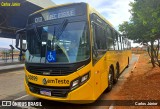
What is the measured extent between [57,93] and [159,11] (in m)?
6.10

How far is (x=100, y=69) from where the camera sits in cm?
678

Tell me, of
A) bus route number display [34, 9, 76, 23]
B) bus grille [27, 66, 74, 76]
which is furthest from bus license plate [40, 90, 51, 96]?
bus route number display [34, 9, 76, 23]

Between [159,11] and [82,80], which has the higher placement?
[159,11]

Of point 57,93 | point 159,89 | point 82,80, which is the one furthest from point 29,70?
point 159,89

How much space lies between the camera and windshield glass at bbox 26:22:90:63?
580 cm

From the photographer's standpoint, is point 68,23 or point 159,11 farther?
point 159,11

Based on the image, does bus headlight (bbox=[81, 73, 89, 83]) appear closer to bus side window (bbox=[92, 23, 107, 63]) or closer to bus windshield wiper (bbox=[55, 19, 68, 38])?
bus side window (bbox=[92, 23, 107, 63])

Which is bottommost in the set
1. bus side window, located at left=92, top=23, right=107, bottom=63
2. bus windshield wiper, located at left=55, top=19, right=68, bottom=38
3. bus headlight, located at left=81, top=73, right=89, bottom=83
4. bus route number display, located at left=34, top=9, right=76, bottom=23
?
bus headlight, located at left=81, top=73, right=89, bottom=83

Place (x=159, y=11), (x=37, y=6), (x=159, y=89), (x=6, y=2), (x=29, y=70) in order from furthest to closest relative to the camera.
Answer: (x=37, y=6) → (x=6, y=2) → (x=159, y=11) → (x=159, y=89) → (x=29, y=70)

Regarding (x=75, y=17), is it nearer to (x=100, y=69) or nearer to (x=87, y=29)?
(x=87, y=29)

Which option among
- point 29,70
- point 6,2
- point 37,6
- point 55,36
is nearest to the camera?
point 55,36

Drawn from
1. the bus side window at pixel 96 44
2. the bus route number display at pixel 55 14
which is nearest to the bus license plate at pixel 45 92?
the bus side window at pixel 96 44

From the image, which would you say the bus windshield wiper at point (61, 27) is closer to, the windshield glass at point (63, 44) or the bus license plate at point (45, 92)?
the windshield glass at point (63, 44)

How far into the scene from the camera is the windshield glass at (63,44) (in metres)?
5.80
